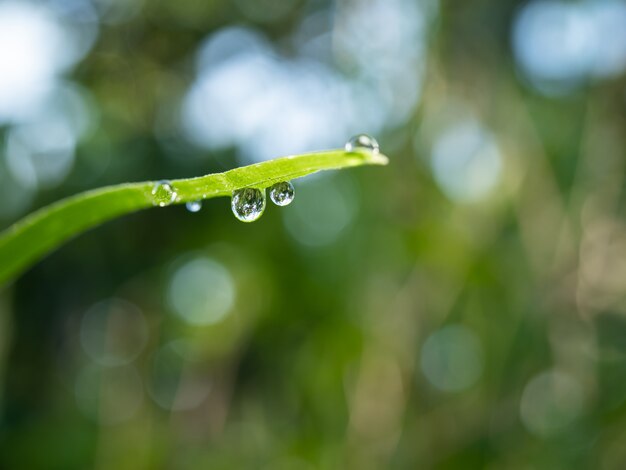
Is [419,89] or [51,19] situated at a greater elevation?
[51,19]

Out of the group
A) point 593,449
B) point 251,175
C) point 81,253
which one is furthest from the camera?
point 81,253

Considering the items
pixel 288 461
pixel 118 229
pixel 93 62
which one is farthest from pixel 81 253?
pixel 288 461

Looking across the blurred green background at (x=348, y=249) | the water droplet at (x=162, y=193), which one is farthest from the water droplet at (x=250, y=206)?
the blurred green background at (x=348, y=249)

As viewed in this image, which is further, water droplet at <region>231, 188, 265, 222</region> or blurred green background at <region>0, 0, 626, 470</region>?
blurred green background at <region>0, 0, 626, 470</region>

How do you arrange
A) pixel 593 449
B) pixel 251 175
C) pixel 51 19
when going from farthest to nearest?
pixel 51 19 < pixel 593 449 < pixel 251 175

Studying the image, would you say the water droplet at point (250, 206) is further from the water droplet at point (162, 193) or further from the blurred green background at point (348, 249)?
the blurred green background at point (348, 249)

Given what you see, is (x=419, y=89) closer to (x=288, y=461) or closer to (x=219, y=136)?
(x=219, y=136)

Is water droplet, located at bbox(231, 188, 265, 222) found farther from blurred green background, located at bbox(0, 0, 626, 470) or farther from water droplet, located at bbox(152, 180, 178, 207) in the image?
blurred green background, located at bbox(0, 0, 626, 470)

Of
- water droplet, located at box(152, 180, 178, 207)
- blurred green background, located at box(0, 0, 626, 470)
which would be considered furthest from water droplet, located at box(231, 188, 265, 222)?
blurred green background, located at box(0, 0, 626, 470)

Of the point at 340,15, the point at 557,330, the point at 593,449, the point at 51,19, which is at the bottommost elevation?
the point at 593,449
